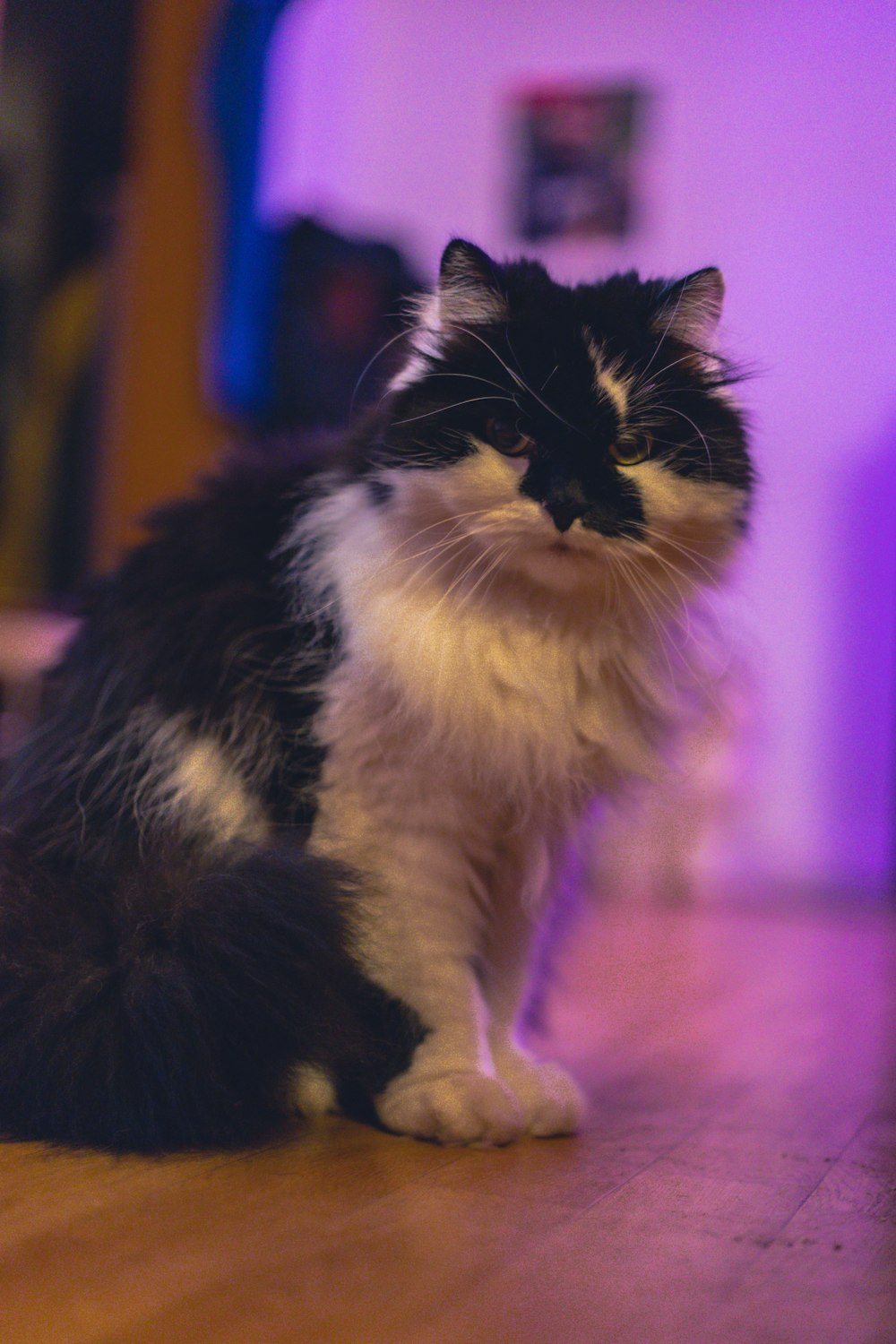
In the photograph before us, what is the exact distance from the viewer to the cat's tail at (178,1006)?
2.85 feet

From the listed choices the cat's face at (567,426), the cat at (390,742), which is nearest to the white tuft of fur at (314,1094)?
the cat at (390,742)

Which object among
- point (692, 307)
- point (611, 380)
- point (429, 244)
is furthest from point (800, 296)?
point (611, 380)

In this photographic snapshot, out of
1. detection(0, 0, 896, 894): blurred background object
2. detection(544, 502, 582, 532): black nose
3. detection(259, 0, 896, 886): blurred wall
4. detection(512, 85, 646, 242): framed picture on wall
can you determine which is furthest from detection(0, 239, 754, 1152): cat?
detection(512, 85, 646, 242): framed picture on wall

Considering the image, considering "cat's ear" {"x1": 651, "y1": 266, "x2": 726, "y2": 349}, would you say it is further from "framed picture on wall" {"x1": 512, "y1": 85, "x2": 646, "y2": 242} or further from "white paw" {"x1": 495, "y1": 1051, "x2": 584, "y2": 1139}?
"framed picture on wall" {"x1": 512, "y1": 85, "x2": 646, "y2": 242}

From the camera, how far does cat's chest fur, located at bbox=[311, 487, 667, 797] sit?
100 centimetres

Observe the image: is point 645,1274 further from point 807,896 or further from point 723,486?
point 807,896

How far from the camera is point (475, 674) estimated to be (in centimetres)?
101

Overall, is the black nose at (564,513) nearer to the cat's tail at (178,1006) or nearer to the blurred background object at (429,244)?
the cat's tail at (178,1006)

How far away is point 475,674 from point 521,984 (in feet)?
1.07

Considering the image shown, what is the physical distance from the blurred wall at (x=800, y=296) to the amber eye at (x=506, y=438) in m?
2.26

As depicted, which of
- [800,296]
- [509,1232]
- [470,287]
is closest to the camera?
[509,1232]

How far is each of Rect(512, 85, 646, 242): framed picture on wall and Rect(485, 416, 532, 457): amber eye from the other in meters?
2.79

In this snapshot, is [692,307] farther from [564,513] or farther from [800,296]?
[800,296]

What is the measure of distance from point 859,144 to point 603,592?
9.00 ft
